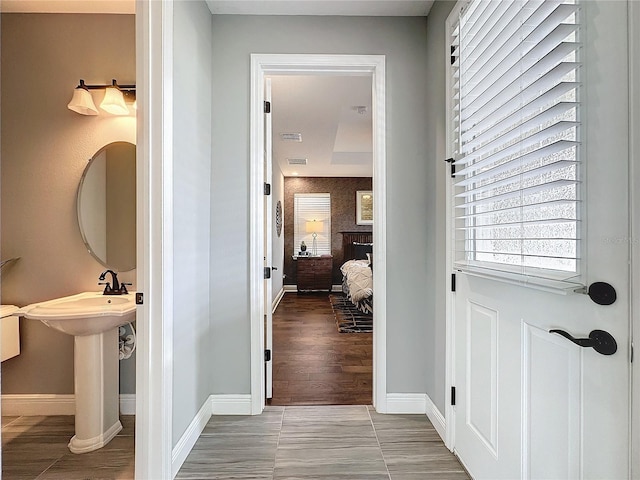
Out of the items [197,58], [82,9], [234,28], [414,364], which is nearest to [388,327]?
[414,364]

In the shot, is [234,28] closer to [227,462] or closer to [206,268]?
[206,268]

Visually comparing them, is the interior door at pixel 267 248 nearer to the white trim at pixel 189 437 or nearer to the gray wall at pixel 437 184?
the white trim at pixel 189 437

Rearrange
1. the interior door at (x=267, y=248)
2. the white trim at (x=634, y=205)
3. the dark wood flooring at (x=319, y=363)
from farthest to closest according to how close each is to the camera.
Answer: the dark wood flooring at (x=319, y=363)
the interior door at (x=267, y=248)
the white trim at (x=634, y=205)

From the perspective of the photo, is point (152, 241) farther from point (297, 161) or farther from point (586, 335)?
point (297, 161)

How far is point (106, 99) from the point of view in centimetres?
234

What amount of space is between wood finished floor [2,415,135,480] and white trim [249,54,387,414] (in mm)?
774

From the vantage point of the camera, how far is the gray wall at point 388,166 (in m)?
2.44

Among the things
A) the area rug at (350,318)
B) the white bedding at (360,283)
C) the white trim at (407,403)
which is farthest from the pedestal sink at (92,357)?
the white bedding at (360,283)

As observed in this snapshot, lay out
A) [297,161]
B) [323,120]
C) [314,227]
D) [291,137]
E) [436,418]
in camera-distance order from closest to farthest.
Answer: [436,418] → [323,120] → [291,137] → [297,161] → [314,227]

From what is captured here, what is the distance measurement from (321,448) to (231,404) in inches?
27.8

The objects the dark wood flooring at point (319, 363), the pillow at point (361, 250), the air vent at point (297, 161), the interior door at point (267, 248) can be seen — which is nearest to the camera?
the interior door at point (267, 248)

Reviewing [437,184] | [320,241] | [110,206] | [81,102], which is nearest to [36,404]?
[110,206]

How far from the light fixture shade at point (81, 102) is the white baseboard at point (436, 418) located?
2.87 m

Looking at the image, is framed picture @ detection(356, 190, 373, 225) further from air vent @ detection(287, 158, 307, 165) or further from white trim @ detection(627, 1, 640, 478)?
white trim @ detection(627, 1, 640, 478)
